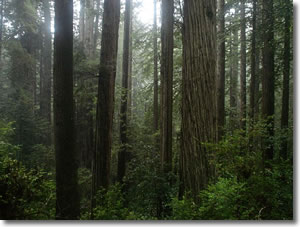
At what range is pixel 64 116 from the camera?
3.59 m

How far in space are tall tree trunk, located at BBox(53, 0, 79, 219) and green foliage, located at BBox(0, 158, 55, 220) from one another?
58 cm

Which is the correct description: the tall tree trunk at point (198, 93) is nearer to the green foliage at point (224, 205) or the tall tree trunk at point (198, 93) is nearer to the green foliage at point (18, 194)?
the green foliage at point (224, 205)

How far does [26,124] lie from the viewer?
29.5ft

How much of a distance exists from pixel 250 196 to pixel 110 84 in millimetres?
3690

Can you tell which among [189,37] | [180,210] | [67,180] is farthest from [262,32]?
Answer: [67,180]

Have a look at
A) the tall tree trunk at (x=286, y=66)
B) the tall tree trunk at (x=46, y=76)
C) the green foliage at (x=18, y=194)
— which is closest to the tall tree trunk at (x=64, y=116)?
the green foliage at (x=18, y=194)

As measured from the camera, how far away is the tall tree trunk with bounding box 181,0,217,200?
10.4 ft

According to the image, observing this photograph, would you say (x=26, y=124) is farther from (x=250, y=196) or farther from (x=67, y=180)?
(x=250, y=196)

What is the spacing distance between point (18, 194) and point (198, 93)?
2631 mm

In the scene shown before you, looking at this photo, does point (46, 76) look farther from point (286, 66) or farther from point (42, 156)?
point (286, 66)

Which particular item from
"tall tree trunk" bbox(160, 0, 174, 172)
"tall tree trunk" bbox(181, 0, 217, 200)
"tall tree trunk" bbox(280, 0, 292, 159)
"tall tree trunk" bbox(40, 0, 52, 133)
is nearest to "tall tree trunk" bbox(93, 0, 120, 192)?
"tall tree trunk" bbox(181, 0, 217, 200)

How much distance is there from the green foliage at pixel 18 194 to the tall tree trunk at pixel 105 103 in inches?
85.3

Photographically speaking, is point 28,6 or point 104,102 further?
point 28,6

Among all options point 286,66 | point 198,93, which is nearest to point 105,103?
point 198,93
